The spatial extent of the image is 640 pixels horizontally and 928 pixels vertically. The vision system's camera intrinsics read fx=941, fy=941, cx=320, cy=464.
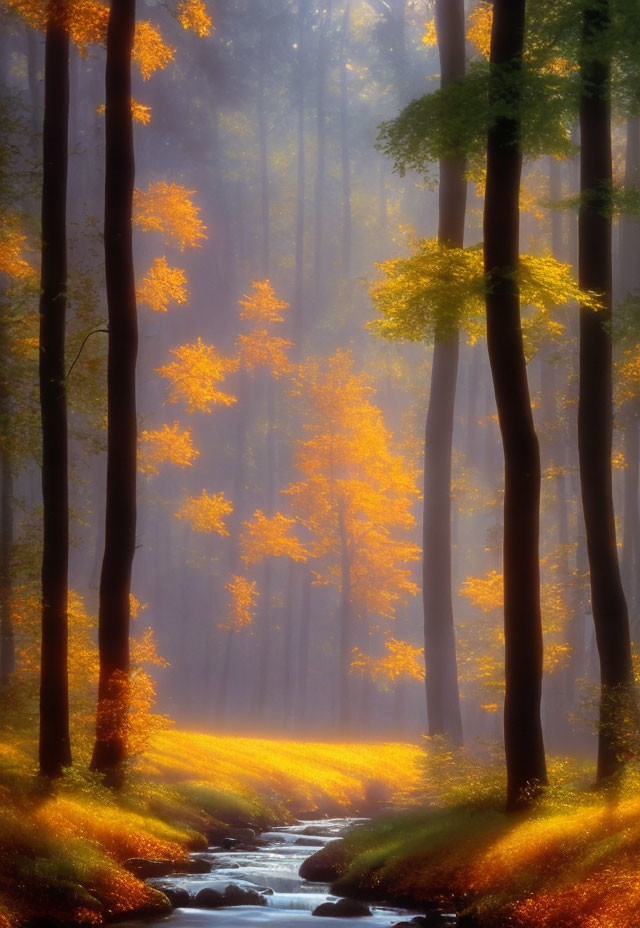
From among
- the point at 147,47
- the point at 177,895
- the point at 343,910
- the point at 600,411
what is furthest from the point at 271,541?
the point at 343,910

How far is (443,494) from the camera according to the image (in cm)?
1948

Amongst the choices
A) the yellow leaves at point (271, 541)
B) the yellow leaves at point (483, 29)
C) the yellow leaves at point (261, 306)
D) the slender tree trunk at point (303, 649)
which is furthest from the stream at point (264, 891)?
the yellow leaves at point (261, 306)

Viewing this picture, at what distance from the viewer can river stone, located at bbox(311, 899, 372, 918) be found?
1015 centimetres

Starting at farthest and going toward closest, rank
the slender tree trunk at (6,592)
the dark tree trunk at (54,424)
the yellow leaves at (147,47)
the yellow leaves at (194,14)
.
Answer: the slender tree trunk at (6,592), the yellow leaves at (147,47), the yellow leaves at (194,14), the dark tree trunk at (54,424)

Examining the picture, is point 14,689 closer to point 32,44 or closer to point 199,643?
point 32,44

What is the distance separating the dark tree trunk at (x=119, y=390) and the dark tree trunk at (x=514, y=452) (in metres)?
5.79

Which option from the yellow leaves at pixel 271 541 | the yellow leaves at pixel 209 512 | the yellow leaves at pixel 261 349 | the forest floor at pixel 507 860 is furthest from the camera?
the yellow leaves at pixel 261 349

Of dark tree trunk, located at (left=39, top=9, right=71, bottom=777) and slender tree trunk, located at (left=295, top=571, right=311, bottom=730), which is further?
slender tree trunk, located at (left=295, top=571, right=311, bottom=730)

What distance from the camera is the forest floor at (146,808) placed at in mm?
9281

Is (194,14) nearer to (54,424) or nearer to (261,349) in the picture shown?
(54,424)

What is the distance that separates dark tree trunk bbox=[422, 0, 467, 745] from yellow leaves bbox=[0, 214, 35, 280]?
827 centimetres

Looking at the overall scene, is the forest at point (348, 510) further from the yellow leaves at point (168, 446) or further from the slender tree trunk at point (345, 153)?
the slender tree trunk at point (345, 153)

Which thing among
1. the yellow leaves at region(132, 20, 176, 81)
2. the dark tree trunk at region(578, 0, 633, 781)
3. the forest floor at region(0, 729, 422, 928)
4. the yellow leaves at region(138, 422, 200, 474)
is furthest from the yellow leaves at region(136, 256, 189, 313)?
the dark tree trunk at region(578, 0, 633, 781)

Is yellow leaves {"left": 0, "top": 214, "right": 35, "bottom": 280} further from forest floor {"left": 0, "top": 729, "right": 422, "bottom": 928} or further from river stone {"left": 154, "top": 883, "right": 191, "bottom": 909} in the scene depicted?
river stone {"left": 154, "top": 883, "right": 191, "bottom": 909}
